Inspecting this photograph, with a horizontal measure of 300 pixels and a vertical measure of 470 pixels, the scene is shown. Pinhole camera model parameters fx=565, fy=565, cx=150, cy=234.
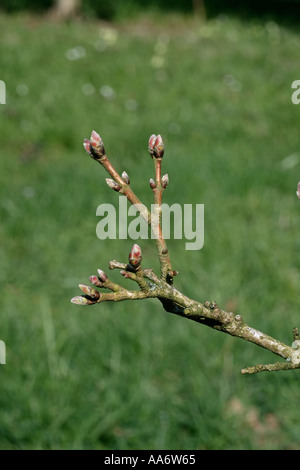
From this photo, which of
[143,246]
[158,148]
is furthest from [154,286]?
[143,246]

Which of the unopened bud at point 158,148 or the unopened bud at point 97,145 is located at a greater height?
the unopened bud at point 158,148

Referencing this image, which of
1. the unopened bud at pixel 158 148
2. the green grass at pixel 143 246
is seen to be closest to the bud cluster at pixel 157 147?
the unopened bud at pixel 158 148

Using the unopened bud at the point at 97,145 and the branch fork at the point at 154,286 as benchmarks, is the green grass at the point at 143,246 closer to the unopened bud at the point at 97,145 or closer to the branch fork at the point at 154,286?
the branch fork at the point at 154,286

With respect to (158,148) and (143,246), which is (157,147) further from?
(143,246)

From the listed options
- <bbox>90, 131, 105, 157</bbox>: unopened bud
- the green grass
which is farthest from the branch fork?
the green grass

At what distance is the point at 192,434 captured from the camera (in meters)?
2.92

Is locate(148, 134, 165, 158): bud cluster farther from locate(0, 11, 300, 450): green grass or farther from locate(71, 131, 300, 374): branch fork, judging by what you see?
locate(0, 11, 300, 450): green grass

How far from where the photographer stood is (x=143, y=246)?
434 cm

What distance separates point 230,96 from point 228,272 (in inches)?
131

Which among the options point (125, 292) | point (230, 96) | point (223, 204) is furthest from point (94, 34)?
point (125, 292)

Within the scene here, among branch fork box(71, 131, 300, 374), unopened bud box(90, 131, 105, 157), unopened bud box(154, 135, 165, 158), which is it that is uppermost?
unopened bud box(154, 135, 165, 158)

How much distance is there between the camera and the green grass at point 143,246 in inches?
114

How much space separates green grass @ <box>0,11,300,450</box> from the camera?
2908mm
